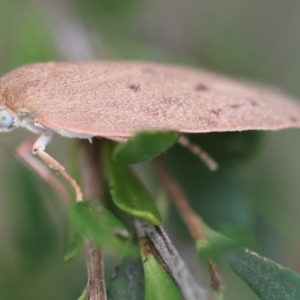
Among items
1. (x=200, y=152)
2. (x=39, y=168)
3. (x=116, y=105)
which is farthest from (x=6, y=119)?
(x=200, y=152)

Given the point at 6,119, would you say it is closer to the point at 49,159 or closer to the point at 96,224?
the point at 49,159

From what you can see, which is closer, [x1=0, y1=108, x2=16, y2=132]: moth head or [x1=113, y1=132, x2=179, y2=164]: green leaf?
[x1=113, y1=132, x2=179, y2=164]: green leaf

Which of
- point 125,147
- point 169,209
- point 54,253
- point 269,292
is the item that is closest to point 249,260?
point 269,292

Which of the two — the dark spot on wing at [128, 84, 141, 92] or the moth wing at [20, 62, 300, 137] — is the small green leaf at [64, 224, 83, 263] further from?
the dark spot on wing at [128, 84, 141, 92]

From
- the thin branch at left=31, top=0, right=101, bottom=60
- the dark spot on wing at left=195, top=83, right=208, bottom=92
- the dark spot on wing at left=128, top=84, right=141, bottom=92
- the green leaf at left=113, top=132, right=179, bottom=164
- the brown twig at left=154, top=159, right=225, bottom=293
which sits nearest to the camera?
Result: the green leaf at left=113, top=132, right=179, bottom=164

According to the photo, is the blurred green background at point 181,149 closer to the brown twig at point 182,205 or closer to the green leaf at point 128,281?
the brown twig at point 182,205

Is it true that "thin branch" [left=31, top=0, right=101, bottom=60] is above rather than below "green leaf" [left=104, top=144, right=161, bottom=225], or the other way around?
above

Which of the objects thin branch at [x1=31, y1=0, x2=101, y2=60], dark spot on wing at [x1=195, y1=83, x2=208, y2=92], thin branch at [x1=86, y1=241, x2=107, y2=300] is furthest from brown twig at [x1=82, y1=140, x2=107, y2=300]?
thin branch at [x1=31, y1=0, x2=101, y2=60]
